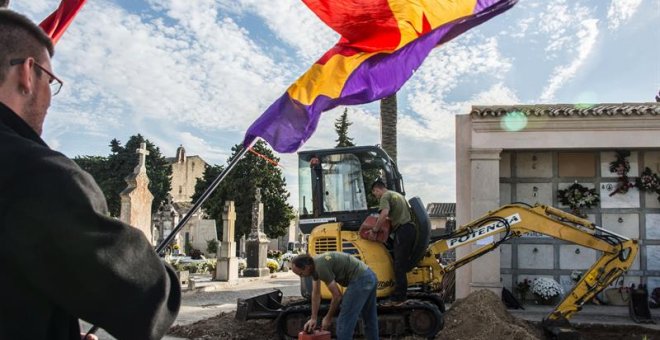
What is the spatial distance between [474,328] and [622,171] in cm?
738

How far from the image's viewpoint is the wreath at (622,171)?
1414cm

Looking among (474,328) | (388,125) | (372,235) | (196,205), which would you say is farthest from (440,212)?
(196,205)

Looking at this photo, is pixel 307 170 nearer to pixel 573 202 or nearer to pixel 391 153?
pixel 391 153

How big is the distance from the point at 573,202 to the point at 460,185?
2.88 meters

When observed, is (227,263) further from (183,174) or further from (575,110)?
(183,174)

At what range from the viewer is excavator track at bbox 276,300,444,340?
361 inches

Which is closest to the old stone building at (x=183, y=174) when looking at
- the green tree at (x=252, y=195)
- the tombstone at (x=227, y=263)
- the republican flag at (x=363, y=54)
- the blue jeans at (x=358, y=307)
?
the green tree at (x=252, y=195)

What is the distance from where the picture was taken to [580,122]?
542 inches

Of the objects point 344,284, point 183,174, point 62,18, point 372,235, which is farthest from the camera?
point 183,174

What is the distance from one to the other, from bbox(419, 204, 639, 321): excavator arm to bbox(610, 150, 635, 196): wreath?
15.0 feet

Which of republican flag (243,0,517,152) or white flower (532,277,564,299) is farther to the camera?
white flower (532,277,564,299)

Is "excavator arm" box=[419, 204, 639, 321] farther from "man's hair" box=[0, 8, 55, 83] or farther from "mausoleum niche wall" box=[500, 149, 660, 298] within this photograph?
"man's hair" box=[0, 8, 55, 83]

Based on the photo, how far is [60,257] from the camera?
1292mm

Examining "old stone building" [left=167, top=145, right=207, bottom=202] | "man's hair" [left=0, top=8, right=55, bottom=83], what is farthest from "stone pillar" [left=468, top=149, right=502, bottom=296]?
"old stone building" [left=167, top=145, right=207, bottom=202]
